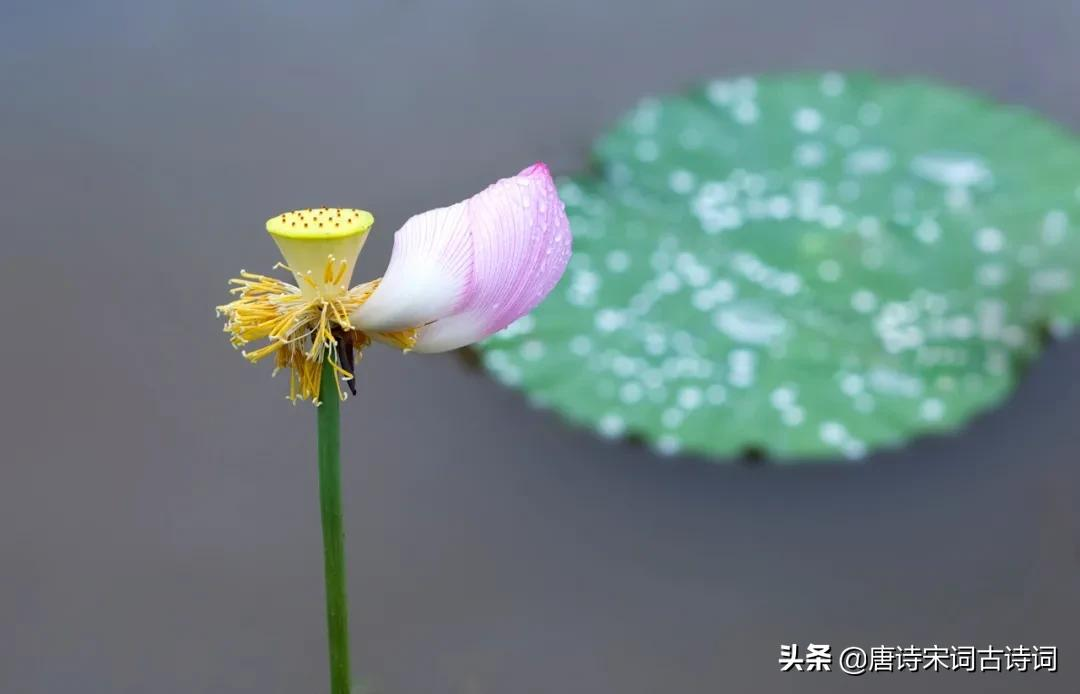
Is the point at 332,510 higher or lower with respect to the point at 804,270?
lower

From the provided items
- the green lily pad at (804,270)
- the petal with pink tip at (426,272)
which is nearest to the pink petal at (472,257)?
the petal with pink tip at (426,272)

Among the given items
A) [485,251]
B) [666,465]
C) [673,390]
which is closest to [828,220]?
[673,390]

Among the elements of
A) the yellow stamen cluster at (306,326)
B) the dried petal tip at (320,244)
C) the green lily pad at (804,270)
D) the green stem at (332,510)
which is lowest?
the green stem at (332,510)

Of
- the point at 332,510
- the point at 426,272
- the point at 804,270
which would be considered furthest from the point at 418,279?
the point at 804,270

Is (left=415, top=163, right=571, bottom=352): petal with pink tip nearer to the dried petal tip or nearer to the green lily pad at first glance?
the dried petal tip

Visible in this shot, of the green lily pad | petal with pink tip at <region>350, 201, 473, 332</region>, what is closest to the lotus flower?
petal with pink tip at <region>350, 201, 473, 332</region>

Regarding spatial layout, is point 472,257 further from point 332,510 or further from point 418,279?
point 332,510

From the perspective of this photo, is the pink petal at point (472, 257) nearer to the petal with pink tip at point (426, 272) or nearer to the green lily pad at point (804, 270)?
the petal with pink tip at point (426, 272)
